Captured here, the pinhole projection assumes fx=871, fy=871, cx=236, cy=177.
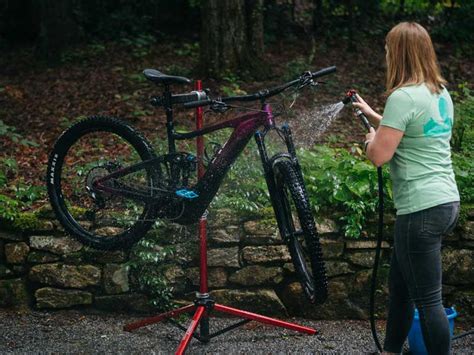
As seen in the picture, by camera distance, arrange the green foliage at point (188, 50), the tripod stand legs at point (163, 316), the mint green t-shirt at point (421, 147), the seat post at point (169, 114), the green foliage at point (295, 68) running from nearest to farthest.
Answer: the mint green t-shirt at point (421, 147) → the seat post at point (169, 114) → the tripod stand legs at point (163, 316) → the green foliage at point (295, 68) → the green foliage at point (188, 50)

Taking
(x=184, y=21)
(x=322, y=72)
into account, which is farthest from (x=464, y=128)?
(x=184, y=21)

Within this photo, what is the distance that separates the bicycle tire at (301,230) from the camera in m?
4.59

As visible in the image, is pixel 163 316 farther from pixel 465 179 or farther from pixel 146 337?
pixel 465 179

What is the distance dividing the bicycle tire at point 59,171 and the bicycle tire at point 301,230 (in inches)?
30.9

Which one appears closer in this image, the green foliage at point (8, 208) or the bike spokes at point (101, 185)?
the bike spokes at point (101, 185)

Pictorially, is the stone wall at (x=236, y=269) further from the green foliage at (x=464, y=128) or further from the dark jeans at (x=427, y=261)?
the dark jeans at (x=427, y=261)

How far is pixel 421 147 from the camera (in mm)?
4156

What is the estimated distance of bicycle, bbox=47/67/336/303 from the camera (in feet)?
15.5

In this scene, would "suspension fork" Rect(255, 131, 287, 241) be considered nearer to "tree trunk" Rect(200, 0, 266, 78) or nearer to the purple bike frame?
the purple bike frame

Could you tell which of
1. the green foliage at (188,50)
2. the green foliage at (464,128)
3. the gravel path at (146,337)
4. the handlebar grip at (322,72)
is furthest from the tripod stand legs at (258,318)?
the green foliage at (188,50)

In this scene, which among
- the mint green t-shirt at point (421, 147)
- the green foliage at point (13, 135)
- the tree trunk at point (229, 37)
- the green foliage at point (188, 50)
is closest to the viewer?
the mint green t-shirt at point (421, 147)

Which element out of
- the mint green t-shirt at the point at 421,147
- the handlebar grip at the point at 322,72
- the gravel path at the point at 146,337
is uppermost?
the handlebar grip at the point at 322,72

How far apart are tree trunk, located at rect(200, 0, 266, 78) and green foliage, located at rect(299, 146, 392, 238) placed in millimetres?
2941

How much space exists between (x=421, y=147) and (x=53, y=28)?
7069 millimetres
